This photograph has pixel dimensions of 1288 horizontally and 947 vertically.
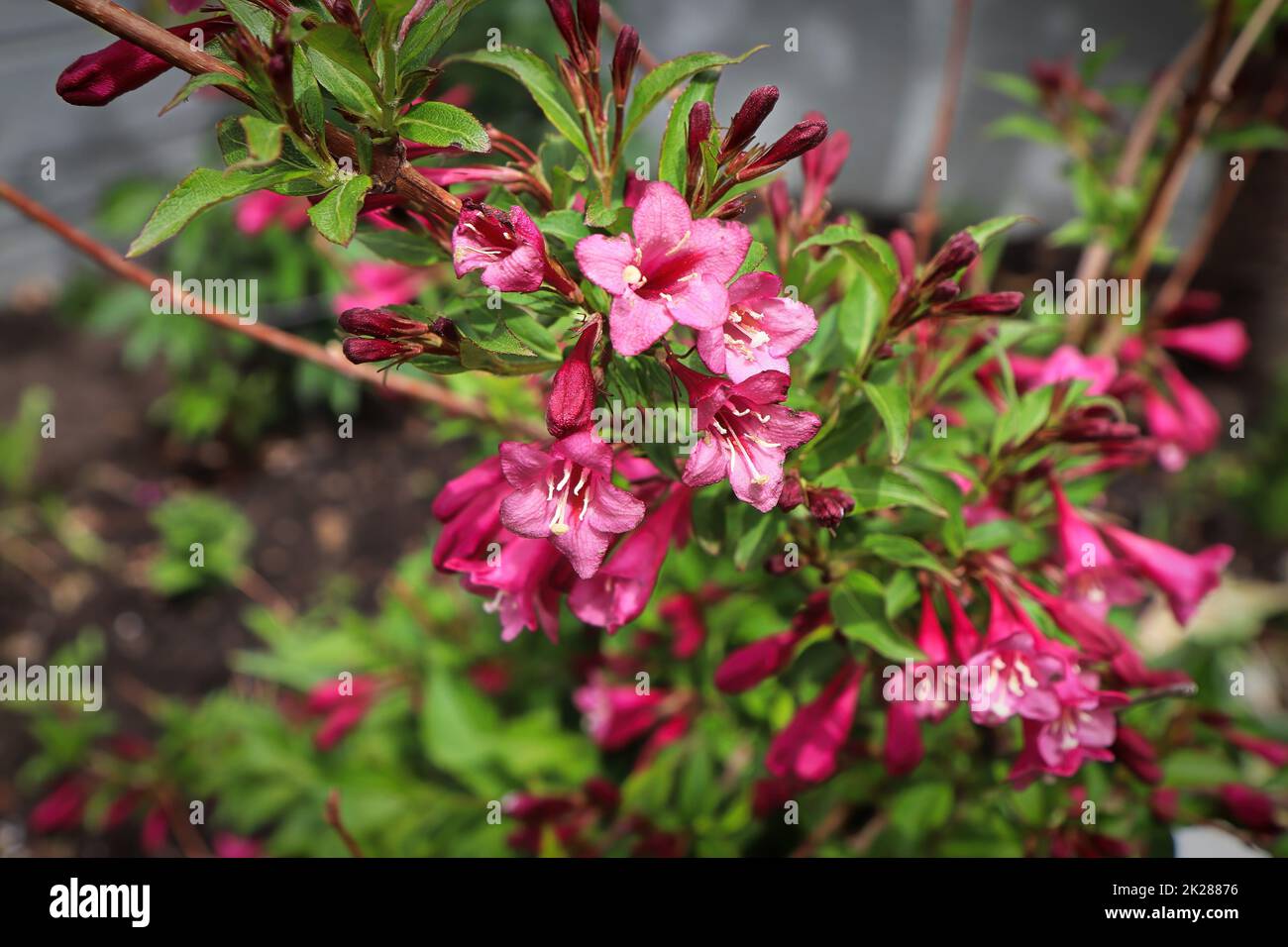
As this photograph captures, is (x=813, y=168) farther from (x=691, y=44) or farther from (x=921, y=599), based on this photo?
(x=691, y=44)

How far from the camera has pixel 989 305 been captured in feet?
3.11

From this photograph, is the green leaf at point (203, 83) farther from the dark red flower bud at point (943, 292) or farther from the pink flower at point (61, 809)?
the pink flower at point (61, 809)

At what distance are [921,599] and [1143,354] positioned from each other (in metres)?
0.98

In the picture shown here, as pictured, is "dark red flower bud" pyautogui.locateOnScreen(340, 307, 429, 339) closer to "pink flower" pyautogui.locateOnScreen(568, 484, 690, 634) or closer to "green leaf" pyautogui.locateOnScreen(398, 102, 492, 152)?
"green leaf" pyautogui.locateOnScreen(398, 102, 492, 152)

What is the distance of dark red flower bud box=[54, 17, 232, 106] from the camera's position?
0.75m

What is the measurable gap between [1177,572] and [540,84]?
3.25 feet

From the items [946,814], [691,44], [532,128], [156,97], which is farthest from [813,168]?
[156,97]

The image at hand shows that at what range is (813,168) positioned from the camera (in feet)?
3.67

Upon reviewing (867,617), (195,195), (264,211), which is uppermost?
(264,211)

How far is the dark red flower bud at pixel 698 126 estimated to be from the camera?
0.76 metres

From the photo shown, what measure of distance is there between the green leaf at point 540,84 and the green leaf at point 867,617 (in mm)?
536

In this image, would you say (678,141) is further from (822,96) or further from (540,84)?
(822,96)

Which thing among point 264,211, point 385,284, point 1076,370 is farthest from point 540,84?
point 264,211

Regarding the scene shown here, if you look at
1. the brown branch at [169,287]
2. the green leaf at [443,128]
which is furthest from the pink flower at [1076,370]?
the brown branch at [169,287]
